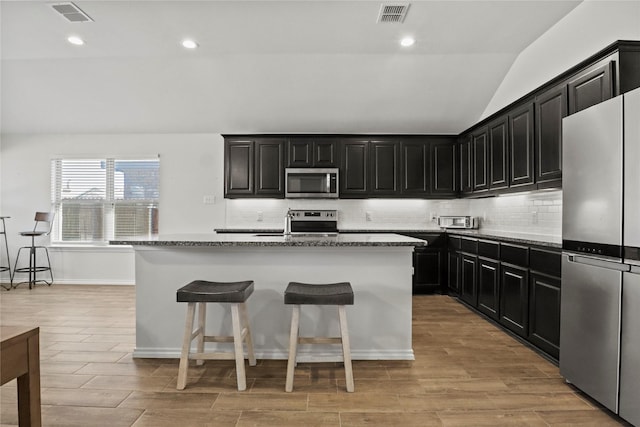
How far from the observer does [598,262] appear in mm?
2104

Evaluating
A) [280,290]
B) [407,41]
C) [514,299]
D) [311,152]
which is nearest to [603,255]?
[514,299]

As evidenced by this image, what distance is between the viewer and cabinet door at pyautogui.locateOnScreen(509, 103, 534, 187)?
3498 mm

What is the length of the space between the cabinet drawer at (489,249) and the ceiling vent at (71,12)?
444cm

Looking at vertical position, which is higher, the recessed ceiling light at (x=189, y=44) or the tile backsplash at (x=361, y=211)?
the recessed ceiling light at (x=189, y=44)

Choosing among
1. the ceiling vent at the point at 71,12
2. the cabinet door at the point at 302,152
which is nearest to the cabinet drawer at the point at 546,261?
the cabinet door at the point at 302,152

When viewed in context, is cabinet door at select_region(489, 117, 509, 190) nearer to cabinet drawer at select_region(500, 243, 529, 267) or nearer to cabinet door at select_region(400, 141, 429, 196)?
cabinet drawer at select_region(500, 243, 529, 267)

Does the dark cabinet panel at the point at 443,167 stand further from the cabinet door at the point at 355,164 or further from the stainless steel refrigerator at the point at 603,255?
the stainless steel refrigerator at the point at 603,255

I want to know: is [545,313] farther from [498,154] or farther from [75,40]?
[75,40]

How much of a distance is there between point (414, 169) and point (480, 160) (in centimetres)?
101

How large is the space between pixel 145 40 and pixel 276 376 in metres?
3.49

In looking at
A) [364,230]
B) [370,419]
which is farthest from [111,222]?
[370,419]

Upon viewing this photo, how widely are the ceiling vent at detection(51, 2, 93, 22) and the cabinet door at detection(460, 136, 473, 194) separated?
459cm

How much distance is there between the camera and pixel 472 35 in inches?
145

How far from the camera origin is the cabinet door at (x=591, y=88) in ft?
8.02
